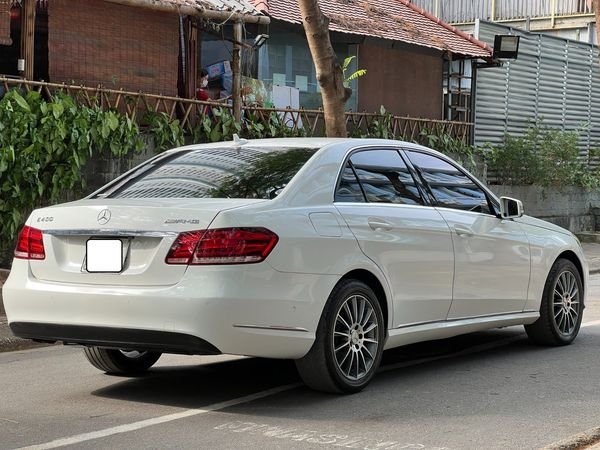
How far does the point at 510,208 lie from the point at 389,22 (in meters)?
14.4

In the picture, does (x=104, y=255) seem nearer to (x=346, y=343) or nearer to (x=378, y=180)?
(x=346, y=343)

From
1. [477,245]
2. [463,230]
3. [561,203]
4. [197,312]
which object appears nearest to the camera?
[197,312]

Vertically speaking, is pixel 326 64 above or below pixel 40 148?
above

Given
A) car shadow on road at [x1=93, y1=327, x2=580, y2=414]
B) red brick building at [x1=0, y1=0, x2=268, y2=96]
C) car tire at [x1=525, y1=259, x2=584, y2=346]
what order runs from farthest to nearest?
1. red brick building at [x1=0, y1=0, x2=268, y2=96]
2. car tire at [x1=525, y1=259, x2=584, y2=346]
3. car shadow on road at [x1=93, y1=327, x2=580, y2=414]

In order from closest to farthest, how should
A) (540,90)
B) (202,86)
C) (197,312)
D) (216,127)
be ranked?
(197,312) → (216,127) → (202,86) → (540,90)

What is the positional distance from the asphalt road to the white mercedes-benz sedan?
31 centimetres

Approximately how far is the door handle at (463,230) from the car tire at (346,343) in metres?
1.11

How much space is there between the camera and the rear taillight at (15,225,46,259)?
6582 mm

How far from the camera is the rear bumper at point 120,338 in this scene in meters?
6.06

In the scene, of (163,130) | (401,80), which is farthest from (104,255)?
(401,80)

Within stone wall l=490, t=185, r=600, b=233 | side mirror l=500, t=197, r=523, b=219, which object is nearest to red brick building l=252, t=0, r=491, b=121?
stone wall l=490, t=185, r=600, b=233

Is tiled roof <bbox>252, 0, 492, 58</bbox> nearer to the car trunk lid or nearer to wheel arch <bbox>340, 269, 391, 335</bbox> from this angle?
wheel arch <bbox>340, 269, 391, 335</bbox>

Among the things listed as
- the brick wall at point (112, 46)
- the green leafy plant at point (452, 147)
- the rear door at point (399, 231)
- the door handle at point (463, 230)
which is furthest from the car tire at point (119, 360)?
the green leafy plant at point (452, 147)

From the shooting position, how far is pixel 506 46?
76.6ft
